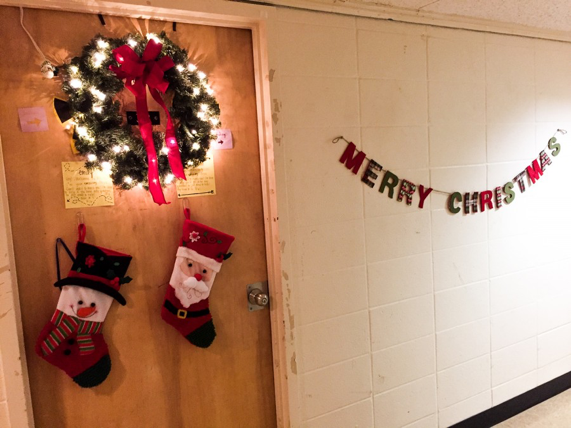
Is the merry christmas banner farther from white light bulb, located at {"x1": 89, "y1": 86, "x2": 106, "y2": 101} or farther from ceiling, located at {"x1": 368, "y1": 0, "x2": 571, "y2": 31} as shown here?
white light bulb, located at {"x1": 89, "y1": 86, "x2": 106, "y2": 101}

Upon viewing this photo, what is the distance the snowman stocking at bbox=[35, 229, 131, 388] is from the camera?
1.41 metres

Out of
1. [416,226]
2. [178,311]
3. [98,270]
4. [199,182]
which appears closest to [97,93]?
[199,182]

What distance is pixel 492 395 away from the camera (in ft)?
7.62

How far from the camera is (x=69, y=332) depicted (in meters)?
1.42

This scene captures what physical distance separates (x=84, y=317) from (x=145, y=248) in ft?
1.00

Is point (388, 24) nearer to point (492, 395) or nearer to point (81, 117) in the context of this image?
point (81, 117)

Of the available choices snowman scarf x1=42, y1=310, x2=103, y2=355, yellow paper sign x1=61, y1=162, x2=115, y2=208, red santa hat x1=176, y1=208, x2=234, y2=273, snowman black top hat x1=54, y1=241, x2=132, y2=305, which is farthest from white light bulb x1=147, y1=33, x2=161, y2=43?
snowman scarf x1=42, y1=310, x2=103, y2=355

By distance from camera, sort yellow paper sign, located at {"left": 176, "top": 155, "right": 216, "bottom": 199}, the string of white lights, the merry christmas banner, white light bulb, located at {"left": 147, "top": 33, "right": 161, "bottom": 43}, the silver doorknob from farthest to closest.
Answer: the merry christmas banner
the silver doorknob
yellow paper sign, located at {"left": 176, "top": 155, "right": 216, "bottom": 199}
white light bulb, located at {"left": 147, "top": 33, "right": 161, "bottom": 43}
the string of white lights

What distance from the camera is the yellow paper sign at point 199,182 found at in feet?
5.24

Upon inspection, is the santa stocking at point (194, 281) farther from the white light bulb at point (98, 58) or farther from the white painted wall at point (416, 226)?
the white light bulb at point (98, 58)

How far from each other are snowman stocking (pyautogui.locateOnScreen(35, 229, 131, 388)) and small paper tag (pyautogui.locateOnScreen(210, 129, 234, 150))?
0.54 metres

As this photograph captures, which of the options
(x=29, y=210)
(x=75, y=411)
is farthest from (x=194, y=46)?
(x=75, y=411)

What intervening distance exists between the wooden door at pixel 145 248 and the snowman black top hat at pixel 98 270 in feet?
0.16

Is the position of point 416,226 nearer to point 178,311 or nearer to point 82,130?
point 178,311
